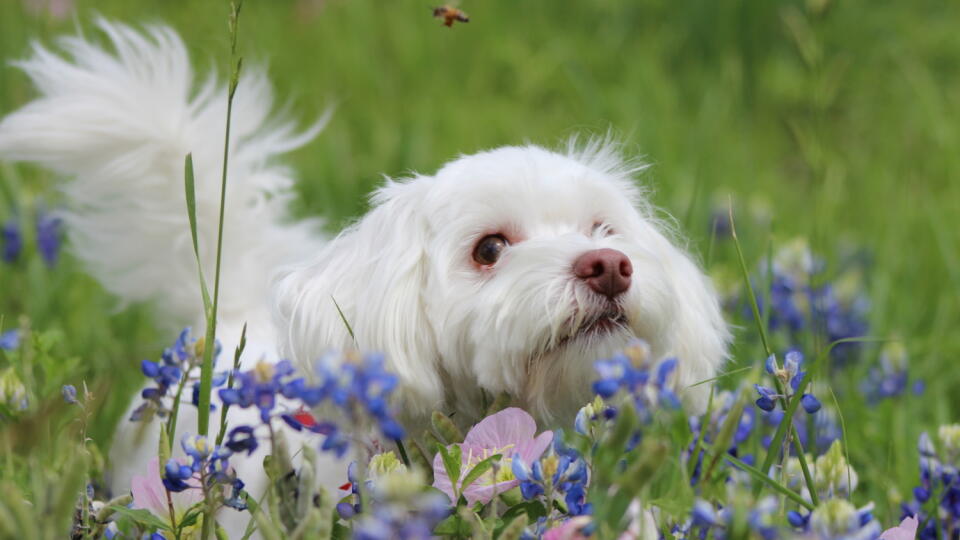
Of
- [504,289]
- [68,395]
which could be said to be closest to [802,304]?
[504,289]

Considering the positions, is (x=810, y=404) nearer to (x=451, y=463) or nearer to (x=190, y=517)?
(x=451, y=463)

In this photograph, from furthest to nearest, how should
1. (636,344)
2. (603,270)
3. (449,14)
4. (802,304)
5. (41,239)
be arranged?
(41,239)
(802,304)
(449,14)
(603,270)
(636,344)

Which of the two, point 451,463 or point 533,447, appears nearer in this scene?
point 451,463

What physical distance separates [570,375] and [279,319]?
53 cm

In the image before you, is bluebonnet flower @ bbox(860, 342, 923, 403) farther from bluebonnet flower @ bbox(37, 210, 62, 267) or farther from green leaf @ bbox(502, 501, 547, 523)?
bluebonnet flower @ bbox(37, 210, 62, 267)

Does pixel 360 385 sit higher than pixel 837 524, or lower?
higher

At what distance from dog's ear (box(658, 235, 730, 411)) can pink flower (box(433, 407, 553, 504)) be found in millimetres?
471

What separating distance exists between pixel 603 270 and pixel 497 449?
33 cm

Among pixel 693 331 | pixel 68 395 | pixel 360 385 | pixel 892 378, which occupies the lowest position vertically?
pixel 360 385

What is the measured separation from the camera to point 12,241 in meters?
3.28

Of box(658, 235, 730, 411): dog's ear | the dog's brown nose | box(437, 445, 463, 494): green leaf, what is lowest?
box(437, 445, 463, 494): green leaf

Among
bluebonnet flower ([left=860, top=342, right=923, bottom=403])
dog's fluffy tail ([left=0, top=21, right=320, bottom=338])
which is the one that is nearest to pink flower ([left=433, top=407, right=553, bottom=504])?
dog's fluffy tail ([left=0, top=21, right=320, bottom=338])

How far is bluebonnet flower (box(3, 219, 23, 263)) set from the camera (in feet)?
10.7

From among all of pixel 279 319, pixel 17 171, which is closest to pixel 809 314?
pixel 279 319
